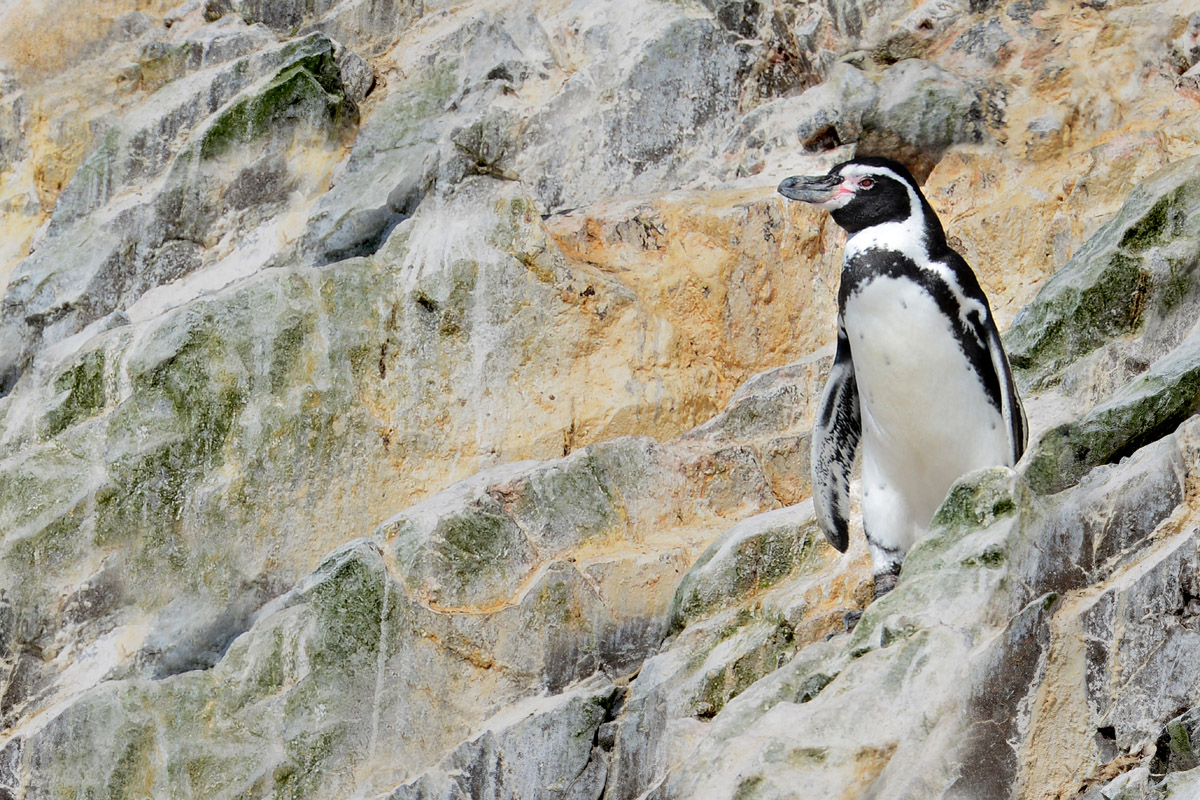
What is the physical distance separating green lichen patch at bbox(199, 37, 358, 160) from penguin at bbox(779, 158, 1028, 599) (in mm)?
6764

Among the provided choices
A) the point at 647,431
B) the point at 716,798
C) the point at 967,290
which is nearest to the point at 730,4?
the point at 647,431

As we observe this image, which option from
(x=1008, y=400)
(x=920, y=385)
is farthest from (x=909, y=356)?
(x=1008, y=400)

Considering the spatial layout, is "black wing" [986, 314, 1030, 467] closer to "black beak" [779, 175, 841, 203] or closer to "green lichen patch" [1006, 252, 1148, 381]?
"black beak" [779, 175, 841, 203]

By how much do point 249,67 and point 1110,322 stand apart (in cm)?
773

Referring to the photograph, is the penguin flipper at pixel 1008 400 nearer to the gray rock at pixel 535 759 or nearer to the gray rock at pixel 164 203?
the gray rock at pixel 535 759

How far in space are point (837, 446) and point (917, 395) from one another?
27.4 inches

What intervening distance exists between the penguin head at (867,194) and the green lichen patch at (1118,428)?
0.99 metres

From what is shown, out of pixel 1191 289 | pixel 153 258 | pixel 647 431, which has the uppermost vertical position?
pixel 153 258

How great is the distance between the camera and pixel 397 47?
45.1 ft

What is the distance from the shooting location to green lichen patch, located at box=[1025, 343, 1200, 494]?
6297 mm

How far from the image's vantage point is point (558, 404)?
10633 millimetres

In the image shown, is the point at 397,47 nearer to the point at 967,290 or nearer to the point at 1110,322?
the point at 1110,322

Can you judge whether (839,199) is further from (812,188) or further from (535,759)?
(535,759)

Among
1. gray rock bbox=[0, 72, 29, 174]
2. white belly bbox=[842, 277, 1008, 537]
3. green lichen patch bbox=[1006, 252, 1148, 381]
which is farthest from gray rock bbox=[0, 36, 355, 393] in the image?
white belly bbox=[842, 277, 1008, 537]
